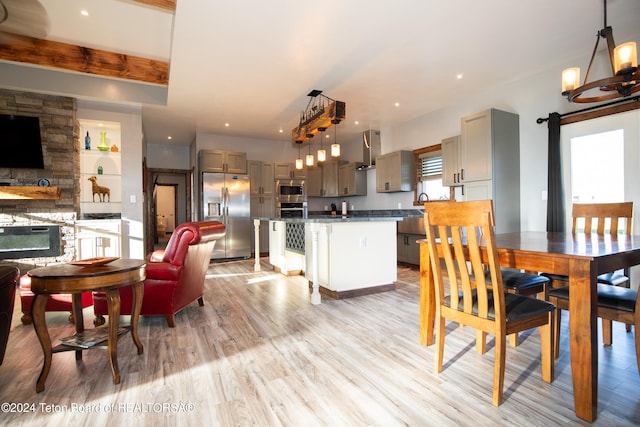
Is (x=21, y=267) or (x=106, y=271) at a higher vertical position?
(x=106, y=271)

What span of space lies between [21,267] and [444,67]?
6342mm

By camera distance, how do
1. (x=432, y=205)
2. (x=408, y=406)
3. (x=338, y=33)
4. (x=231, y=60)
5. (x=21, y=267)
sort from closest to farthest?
(x=408, y=406), (x=432, y=205), (x=338, y=33), (x=231, y=60), (x=21, y=267)

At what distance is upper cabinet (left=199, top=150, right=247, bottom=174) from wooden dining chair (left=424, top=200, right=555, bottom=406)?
5.50m

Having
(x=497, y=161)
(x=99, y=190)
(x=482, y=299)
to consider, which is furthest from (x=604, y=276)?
(x=99, y=190)

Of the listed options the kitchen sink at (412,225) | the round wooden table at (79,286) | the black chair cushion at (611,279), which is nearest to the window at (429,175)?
the kitchen sink at (412,225)

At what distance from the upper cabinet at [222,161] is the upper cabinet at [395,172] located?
9.88 feet

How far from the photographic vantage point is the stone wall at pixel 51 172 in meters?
4.21

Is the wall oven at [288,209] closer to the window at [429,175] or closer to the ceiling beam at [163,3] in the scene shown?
the window at [429,175]

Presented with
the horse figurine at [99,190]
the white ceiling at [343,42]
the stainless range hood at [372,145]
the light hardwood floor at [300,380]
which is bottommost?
the light hardwood floor at [300,380]

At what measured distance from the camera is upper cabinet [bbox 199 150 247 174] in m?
6.34

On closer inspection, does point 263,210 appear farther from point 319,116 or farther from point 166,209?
point 166,209

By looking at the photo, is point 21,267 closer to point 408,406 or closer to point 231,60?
point 231,60

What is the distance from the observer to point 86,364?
199 cm

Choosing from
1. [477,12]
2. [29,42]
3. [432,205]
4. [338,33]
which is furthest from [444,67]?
[29,42]
